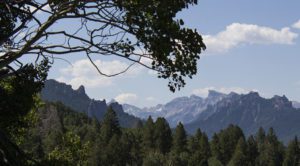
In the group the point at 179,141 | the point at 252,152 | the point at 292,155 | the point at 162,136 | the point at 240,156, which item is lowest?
the point at 240,156

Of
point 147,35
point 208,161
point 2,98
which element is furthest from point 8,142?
point 208,161

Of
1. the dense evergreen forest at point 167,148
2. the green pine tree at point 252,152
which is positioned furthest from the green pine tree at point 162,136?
the green pine tree at point 252,152

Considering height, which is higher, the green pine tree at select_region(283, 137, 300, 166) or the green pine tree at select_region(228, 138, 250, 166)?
the green pine tree at select_region(283, 137, 300, 166)

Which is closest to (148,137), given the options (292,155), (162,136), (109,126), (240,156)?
(162,136)

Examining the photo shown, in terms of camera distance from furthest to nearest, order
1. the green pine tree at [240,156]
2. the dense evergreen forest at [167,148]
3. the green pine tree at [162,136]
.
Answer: the green pine tree at [162,136] < the green pine tree at [240,156] < the dense evergreen forest at [167,148]

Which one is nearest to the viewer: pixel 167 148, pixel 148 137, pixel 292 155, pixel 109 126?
pixel 109 126

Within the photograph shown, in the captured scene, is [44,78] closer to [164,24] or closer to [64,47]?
[64,47]

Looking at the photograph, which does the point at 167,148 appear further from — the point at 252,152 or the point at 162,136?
the point at 252,152

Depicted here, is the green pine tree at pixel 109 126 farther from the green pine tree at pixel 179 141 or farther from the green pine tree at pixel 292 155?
the green pine tree at pixel 292 155

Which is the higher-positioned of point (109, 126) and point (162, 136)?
point (162, 136)

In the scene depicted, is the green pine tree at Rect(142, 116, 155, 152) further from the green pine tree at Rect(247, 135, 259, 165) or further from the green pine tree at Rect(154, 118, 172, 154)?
the green pine tree at Rect(247, 135, 259, 165)

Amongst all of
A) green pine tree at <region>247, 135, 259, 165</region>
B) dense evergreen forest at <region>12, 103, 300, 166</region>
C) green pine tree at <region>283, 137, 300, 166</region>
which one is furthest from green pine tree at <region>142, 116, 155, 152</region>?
green pine tree at <region>283, 137, 300, 166</region>

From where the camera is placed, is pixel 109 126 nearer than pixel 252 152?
Yes

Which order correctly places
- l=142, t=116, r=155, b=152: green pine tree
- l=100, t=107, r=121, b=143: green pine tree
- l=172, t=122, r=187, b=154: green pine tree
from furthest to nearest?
l=142, t=116, r=155, b=152: green pine tree < l=172, t=122, r=187, b=154: green pine tree < l=100, t=107, r=121, b=143: green pine tree
